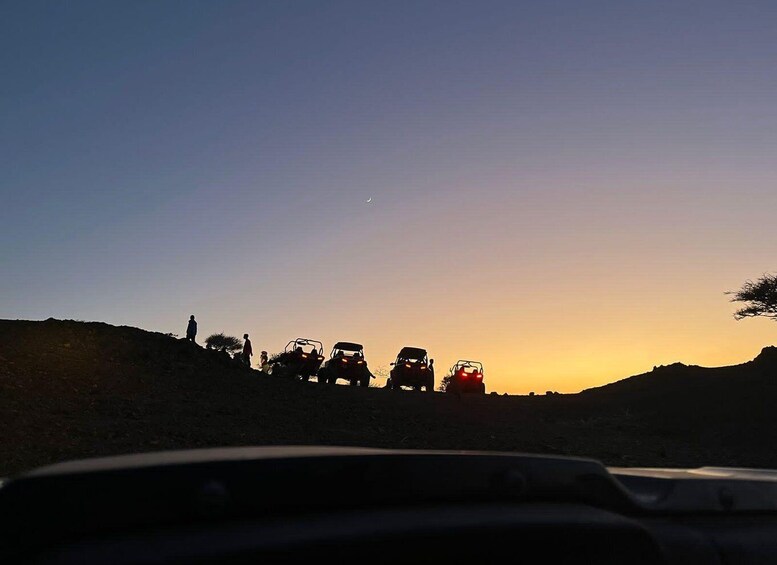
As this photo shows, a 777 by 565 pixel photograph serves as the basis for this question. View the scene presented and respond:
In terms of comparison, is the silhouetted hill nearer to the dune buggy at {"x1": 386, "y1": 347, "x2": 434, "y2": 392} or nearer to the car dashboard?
the dune buggy at {"x1": 386, "y1": 347, "x2": 434, "y2": 392}

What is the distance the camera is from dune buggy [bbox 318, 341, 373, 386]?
33.3m

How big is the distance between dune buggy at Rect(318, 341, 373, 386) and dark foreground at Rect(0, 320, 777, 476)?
225 inches

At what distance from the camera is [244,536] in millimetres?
1203

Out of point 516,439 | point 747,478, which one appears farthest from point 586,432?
point 747,478

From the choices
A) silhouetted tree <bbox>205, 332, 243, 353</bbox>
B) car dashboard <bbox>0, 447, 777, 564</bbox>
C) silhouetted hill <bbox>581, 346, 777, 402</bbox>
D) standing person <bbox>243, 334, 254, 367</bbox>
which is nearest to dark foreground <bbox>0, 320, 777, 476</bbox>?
silhouetted hill <bbox>581, 346, 777, 402</bbox>

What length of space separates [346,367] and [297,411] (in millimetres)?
12286

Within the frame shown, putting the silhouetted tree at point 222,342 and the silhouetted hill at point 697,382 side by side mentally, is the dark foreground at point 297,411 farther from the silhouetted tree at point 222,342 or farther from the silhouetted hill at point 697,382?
the silhouetted tree at point 222,342

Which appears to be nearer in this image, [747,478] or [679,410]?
[747,478]

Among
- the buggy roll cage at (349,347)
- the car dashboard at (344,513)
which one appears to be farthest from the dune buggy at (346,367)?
the car dashboard at (344,513)

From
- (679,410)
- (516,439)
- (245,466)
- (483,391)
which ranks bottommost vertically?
(245,466)

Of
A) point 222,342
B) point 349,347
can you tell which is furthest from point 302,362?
point 222,342

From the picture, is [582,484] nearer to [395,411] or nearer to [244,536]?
[244,536]

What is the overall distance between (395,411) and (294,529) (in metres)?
21.2

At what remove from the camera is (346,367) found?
3325cm
